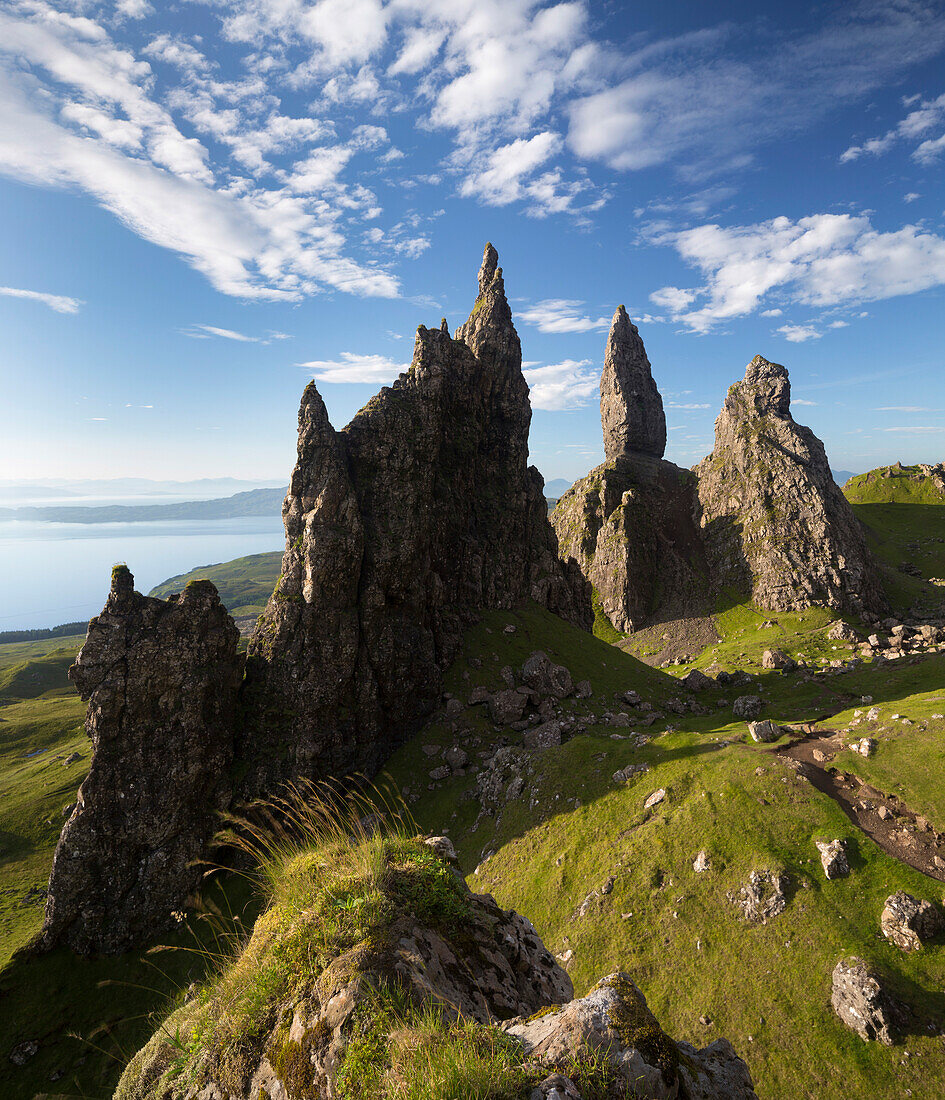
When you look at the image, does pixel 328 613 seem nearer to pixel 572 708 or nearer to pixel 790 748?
pixel 572 708

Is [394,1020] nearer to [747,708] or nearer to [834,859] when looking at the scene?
[834,859]

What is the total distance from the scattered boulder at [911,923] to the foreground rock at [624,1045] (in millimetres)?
20176

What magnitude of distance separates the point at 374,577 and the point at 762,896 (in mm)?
39680

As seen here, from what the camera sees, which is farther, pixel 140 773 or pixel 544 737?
pixel 544 737

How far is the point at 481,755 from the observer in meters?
48.7

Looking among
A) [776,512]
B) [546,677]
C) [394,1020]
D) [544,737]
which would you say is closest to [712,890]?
[544,737]

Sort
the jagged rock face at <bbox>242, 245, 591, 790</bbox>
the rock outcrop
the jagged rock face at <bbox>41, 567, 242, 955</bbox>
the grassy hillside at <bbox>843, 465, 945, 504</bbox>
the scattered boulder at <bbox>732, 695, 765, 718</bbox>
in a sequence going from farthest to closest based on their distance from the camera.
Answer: the grassy hillside at <bbox>843, 465, 945, 504</bbox>
the rock outcrop
the scattered boulder at <bbox>732, 695, 765, 718</bbox>
the jagged rock face at <bbox>242, 245, 591, 790</bbox>
the jagged rock face at <bbox>41, 567, 242, 955</bbox>

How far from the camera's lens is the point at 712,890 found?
2567 cm

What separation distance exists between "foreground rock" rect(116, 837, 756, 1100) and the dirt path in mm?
23312

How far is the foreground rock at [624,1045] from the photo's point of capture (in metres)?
6.38

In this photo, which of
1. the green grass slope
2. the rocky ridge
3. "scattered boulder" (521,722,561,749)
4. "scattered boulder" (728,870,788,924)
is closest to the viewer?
the green grass slope

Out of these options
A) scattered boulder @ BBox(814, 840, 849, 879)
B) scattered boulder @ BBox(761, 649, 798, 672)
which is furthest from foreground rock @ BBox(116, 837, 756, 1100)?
scattered boulder @ BBox(761, 649, 798, 672)

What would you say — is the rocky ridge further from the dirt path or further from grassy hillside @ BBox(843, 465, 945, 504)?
the dirt path

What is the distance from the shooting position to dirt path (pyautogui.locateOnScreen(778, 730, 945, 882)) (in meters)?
23.9
